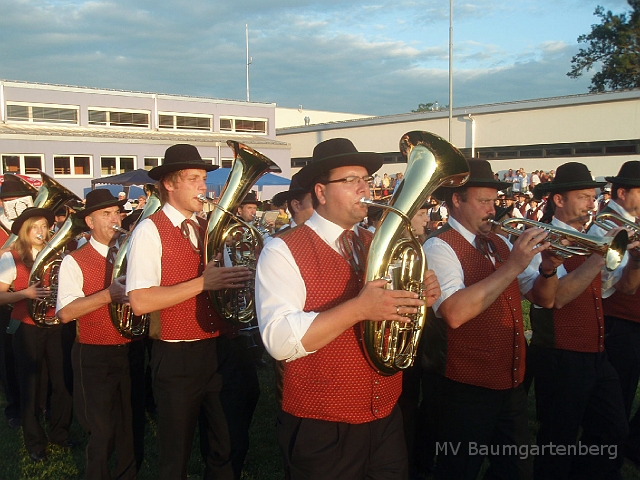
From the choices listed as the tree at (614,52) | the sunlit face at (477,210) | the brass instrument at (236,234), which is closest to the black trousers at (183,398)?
the brass instrument at (236,234)

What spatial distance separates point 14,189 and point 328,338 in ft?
18.6

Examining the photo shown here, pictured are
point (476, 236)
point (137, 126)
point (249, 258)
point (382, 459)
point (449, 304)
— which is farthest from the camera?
point (137, 126)

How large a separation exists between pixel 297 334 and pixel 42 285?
345 cm

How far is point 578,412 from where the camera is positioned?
3648mm

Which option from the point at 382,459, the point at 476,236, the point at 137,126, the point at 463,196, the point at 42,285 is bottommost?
the point at 382,459

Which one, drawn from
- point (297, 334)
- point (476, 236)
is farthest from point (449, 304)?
point (297, 334)

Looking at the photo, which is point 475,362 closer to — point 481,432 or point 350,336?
point 481,432

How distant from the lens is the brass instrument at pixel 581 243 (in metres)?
3.12

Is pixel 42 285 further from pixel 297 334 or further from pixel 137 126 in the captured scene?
pixel 137 126

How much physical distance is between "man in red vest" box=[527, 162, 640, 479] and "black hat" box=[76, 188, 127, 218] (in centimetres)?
322

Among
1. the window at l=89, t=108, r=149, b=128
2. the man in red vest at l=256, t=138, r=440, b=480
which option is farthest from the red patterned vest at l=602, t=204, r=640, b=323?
the window at l=89, t=108, r=149, b=128

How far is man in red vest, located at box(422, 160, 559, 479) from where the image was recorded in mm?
3217

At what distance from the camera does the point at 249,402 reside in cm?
388

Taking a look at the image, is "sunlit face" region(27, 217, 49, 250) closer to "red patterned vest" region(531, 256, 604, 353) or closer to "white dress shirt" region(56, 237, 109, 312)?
"white dress shirt" region(56, 237, 109, 312)
